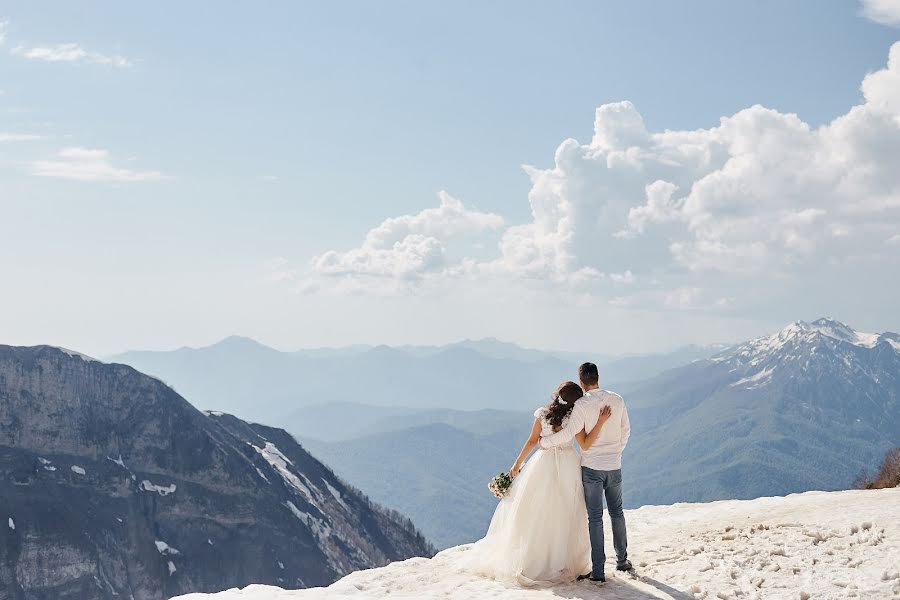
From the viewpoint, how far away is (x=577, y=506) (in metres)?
18.5

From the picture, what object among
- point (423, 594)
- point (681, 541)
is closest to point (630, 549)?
point (681, 541)

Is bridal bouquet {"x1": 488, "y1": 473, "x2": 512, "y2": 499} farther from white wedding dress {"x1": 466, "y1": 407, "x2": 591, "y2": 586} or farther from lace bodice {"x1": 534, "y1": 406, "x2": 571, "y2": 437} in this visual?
lace bodice {"x1": 534, "y1": 406, "x2": 571, "y2": 437}

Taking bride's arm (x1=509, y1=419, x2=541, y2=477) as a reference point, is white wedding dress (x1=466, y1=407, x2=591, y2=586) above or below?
below

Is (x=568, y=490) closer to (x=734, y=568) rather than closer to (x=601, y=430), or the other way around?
(x=601, y=430)

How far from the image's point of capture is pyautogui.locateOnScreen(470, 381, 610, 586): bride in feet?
60.2

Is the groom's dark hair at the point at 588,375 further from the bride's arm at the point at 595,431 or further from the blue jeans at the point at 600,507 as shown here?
the blue jeans at the point at 600,507

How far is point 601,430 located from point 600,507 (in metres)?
1.93

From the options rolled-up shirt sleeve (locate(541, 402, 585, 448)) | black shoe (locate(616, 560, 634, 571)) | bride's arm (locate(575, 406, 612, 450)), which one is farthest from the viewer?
black shoe (locate(616, 560, 634, 571))

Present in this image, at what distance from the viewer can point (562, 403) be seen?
18.5m

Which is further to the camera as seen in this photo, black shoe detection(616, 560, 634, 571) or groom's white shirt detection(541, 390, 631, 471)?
black shoe detection(616, 560, 634, 571)

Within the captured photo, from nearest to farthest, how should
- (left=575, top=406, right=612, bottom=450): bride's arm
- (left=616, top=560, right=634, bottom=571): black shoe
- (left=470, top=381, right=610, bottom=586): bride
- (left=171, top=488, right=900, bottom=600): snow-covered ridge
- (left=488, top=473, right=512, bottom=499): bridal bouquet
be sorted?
(left=171, top=488, right=900, bottom=600): snow-covered ridge, (left=575, top=406, right=612, bottom=450): bride's arm, (left=470, top=381, right=610, bottom=586): bride, (left=616, top=560, right=634, bottom=571): black shoe, (left=488, top=473, right=512, bottom=499): bridal bouquet

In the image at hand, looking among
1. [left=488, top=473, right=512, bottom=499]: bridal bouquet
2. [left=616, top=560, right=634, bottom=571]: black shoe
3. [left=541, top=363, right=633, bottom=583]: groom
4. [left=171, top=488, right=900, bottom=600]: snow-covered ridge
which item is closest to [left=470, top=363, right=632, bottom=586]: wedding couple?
[left=541, top=363, right=633, bottom=583]: groom

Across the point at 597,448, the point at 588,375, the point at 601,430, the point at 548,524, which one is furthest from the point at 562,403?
the point at 548,524

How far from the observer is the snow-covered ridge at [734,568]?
17.1 m
